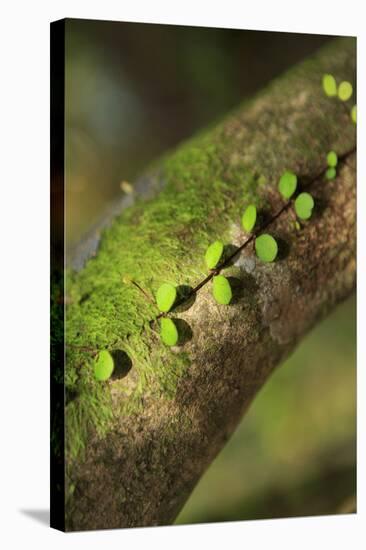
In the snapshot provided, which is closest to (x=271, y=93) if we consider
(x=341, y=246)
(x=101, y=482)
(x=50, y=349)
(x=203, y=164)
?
(x=203, y=164)

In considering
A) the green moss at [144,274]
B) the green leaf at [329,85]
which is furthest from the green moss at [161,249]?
the green leaf at [329,85]

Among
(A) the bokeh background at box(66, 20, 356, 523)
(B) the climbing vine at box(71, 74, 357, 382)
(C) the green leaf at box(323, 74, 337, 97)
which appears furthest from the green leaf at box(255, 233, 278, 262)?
(C) the green leaf at box(323, 74, 337, 97)

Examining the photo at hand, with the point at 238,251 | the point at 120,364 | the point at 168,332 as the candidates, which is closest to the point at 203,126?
the point at 238,251

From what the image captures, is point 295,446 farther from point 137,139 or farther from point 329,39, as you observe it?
→ point 329,39

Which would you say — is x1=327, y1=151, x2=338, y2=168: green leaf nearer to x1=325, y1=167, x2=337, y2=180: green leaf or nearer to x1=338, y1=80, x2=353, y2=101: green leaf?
x1=325, y1=167, x2=337, y2=180: green leaf

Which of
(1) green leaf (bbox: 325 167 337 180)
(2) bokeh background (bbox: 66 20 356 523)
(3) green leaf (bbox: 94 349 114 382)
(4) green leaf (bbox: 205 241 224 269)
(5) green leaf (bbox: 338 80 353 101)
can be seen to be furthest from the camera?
(5) green leaf (bbox: 338 80 353 101)

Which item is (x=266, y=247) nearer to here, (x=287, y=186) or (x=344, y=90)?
(x=287, y=186)
